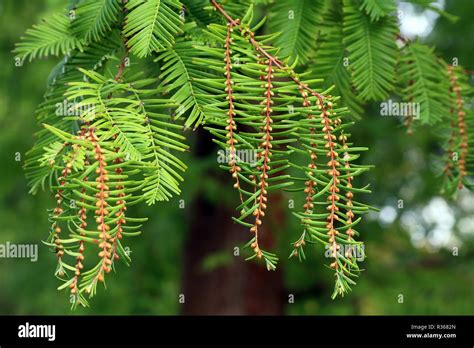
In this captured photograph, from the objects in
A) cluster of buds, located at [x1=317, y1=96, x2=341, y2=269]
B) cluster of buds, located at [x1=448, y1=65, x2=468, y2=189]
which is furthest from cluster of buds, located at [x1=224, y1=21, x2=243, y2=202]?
cluster of buds, located at [x1=448, y1=65, x2=468, y2=189]

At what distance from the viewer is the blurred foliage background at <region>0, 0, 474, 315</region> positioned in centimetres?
453

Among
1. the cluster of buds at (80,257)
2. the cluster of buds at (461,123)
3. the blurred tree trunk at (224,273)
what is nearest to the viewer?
the cluster of buds at (80,257)

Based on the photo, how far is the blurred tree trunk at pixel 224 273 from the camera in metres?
4.50

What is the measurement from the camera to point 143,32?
1.08 m

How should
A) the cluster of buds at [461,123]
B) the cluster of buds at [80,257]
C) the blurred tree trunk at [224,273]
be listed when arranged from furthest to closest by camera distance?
the blurred tree trunk at [224,273] → the cluster of buds at [461,123] → the cluster of buds at [80,257]

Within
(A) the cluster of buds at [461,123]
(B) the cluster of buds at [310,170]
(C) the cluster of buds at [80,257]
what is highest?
(A) the cluster of buds at [461,123]

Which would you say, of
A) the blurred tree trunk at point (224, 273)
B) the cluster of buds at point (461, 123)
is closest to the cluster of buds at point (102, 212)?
the cluster of buds at point (461, 123)

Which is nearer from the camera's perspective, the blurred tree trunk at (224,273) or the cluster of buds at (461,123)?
the cluster of buds at (461,123)

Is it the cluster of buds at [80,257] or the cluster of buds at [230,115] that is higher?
the cluster of buds at [230,115]

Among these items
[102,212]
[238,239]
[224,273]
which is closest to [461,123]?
[102,212]

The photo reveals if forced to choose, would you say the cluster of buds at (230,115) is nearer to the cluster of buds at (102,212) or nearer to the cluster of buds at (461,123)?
the cluster of buds at (102,212)

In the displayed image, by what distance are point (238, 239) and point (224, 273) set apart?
0.30m

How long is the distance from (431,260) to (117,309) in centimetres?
295

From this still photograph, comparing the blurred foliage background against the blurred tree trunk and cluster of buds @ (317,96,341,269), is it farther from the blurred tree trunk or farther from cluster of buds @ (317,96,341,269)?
cluster of buds @ (317,96,341,269)
